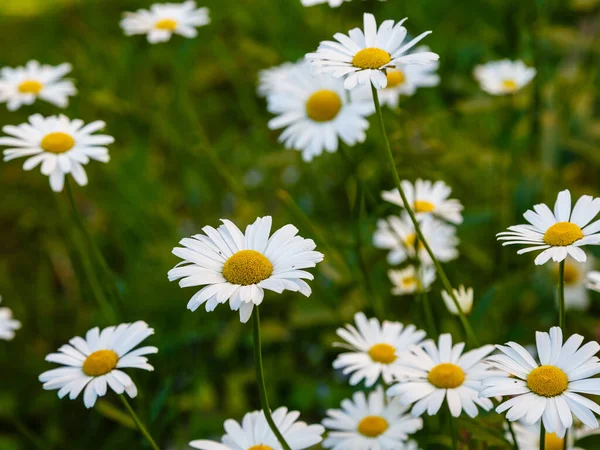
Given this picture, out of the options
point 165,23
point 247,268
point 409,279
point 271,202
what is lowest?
point 247,268

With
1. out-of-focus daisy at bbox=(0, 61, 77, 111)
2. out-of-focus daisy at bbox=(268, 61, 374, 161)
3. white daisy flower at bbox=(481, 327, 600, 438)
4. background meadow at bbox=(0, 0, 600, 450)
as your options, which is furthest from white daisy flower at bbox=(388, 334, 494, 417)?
out-of-focus daisy at bbox=(0, 61, 77, 111)

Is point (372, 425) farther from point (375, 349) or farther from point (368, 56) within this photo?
point (368, 56)

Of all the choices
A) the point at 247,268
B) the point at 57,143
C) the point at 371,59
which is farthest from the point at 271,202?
the point at 247,268

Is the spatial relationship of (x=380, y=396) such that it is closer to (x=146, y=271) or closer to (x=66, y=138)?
(x=66, y=138)

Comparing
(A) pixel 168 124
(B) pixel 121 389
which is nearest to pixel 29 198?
(A) pixel 168 124

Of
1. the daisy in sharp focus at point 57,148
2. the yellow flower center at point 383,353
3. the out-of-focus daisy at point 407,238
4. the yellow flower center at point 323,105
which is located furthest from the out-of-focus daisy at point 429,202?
the daisy in sharp focus at point 57,148

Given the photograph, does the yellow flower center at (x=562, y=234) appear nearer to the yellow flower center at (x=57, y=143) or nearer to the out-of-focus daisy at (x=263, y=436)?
the out-of-focus daisy at (x=263, y=436)
